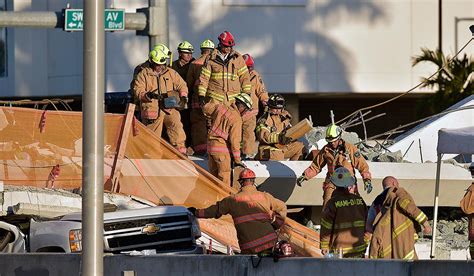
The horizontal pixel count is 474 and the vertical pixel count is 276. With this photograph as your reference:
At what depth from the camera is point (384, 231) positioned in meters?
15.5

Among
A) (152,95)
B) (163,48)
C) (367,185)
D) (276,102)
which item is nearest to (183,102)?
(152,95)

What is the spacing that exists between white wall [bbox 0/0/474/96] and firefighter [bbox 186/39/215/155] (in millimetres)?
14214

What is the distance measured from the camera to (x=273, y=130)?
1936 cm

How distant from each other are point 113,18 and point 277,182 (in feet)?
11.0

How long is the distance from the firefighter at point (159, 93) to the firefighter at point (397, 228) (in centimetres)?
452

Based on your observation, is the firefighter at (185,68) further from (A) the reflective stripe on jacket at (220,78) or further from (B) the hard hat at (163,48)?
(A) the reflective stripe on jacket at (220,78)

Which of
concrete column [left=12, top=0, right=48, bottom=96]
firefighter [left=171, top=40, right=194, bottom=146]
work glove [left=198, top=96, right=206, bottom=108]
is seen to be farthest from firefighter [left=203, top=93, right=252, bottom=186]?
concrete column [left=12, top=0, right=48, bottom=96]

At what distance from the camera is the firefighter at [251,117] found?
64.2 feet

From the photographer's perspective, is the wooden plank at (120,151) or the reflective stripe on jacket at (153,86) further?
the reflective stripe on jacket at (153,86)

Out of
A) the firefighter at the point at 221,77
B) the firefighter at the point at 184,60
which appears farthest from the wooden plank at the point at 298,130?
the firefighter at the point at 184,60

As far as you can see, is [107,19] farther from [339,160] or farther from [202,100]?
[339,160]

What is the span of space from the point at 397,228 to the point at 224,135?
146 inches

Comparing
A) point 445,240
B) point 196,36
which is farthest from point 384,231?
point 196,36

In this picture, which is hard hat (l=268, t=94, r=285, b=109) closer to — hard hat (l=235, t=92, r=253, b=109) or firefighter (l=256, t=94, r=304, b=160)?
firefighter (l=256, t=94, r=304, b=160)
